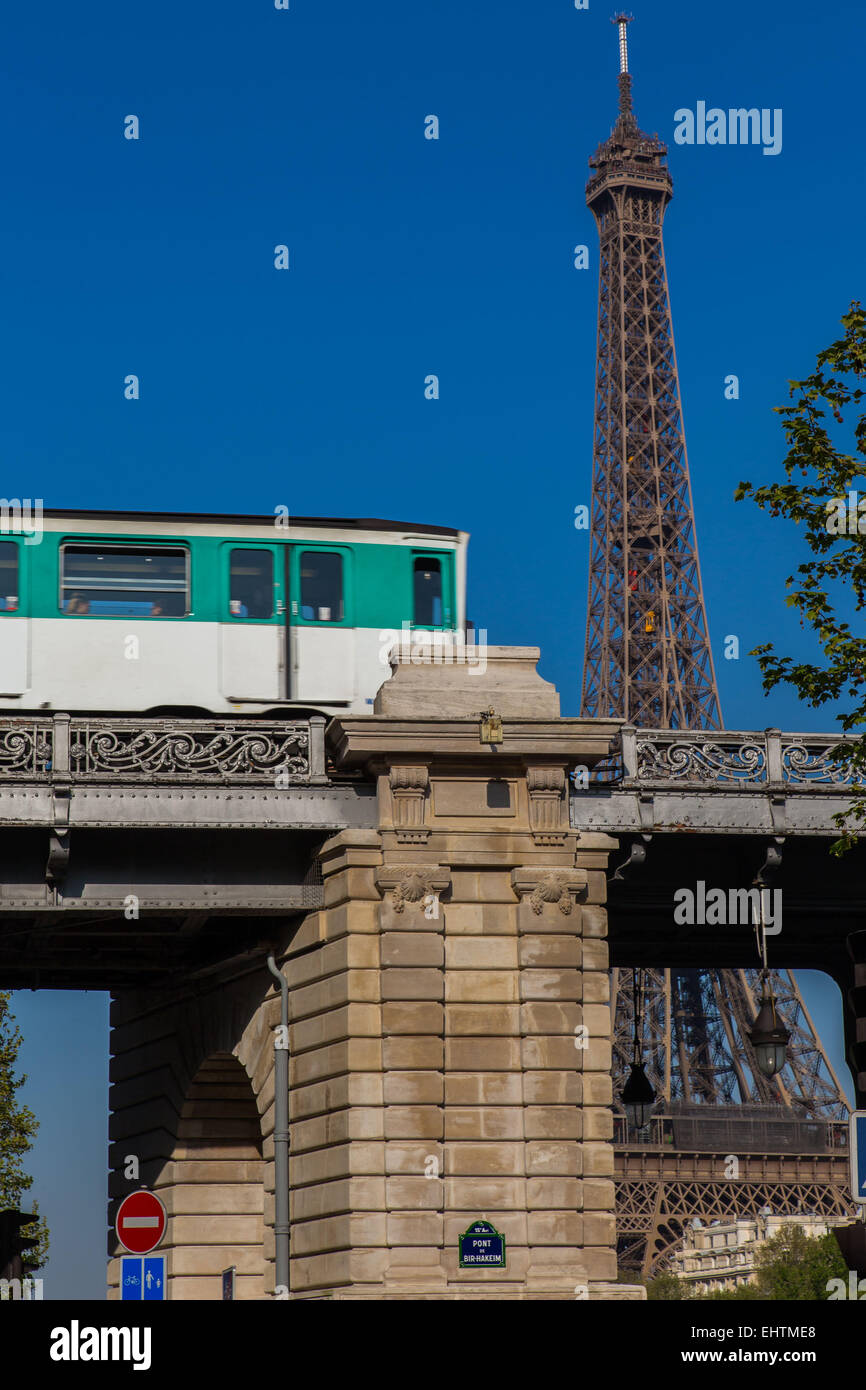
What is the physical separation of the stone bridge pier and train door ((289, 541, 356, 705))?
7.09 ft

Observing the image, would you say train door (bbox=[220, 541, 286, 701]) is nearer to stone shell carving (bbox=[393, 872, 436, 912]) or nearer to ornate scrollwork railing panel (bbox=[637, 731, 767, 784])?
stone shell carving (bbox=[393, 872, 436, 912])

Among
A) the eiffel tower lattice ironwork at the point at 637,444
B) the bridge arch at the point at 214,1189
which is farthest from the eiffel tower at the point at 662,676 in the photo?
the bridge arch at the point at 214,1189

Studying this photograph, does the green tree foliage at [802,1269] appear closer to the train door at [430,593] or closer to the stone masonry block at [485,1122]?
the train door at [430,593]

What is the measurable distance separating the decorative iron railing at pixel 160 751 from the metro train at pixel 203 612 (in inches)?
73.1

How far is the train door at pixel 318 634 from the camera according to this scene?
3375cm

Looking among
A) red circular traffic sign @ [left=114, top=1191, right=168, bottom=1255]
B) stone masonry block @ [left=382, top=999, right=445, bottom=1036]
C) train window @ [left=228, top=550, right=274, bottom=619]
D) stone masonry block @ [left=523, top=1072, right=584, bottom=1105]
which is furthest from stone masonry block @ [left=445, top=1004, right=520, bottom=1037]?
train window @ [left=228, top=550, right=274, bottom=619]

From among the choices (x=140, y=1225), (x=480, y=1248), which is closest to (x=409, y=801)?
(x=480, y=1248)

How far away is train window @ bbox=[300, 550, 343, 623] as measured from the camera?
3388 centimetres

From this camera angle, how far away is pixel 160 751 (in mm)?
30984

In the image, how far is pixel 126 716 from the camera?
108ft

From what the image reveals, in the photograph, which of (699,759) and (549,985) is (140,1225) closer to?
(549,985)
